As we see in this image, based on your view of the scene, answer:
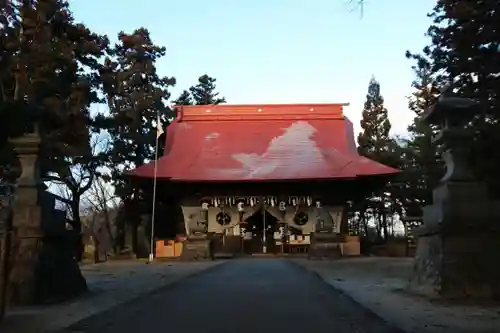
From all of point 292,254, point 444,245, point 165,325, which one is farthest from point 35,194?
point 292,254

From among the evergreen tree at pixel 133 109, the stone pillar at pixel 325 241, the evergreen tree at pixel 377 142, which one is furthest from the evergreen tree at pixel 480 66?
the evergreen tree at pixel 377 142

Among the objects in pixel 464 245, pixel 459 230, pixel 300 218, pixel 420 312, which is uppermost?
pixel 300 218

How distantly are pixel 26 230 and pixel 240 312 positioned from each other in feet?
14.6

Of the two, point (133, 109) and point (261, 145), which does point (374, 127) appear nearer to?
point (261, 145)

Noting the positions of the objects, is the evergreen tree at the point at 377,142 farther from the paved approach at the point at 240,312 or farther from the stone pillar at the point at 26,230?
the stone pillar at the point at 26,230

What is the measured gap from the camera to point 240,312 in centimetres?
1008

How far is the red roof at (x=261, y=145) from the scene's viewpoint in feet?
123

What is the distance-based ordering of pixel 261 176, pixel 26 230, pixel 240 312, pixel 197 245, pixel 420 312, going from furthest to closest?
pixel 261 176 < pixel 197 245 < pixel 26 230 < pixel 240 312 < pixel 420 312

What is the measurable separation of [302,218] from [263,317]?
30374 millimetres

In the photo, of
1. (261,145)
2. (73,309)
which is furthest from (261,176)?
(73,309)

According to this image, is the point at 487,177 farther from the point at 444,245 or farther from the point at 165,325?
the point at 165,325

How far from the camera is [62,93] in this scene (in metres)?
30.2

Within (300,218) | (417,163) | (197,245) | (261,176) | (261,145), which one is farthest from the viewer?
(417,163)

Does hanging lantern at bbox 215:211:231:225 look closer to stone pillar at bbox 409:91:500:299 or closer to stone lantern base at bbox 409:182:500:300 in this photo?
stone pillar at bbox 409:91:500:299
